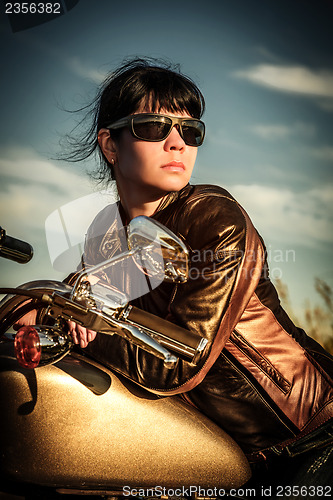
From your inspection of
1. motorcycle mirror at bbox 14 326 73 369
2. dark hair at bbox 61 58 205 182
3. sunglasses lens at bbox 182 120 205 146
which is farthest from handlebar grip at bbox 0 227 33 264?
sunglasses lens at bbox 182 120 205 146

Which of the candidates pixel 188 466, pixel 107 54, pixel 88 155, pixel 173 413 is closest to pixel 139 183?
pixel 88 155

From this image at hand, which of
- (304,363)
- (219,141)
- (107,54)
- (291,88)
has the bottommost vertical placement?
(304,363)

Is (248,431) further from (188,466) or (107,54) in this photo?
(107,54)

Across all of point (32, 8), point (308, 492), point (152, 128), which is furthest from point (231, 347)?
point (32, 8)

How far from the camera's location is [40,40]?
3.82 ft

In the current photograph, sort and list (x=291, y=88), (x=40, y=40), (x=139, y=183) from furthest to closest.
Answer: (x=291, y=88)
(x=139, y=183)
(x=40, y=40)

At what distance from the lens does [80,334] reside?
1.06 metres

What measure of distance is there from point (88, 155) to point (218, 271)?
2.05 ft

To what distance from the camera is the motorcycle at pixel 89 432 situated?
3.32 ft

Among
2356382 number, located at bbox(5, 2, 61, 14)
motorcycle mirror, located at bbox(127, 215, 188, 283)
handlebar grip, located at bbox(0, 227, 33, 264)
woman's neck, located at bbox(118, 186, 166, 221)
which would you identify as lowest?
handlebar grip, located at bbox(0, 227, 33, 264)

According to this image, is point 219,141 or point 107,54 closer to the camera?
point 107,54

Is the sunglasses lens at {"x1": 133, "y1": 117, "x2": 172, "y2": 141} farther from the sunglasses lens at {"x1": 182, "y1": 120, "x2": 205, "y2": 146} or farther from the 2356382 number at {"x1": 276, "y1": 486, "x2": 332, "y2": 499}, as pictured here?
the 2356382 number at {"x1": 276, "y1": 486, "x2": 332, "y2": 499}

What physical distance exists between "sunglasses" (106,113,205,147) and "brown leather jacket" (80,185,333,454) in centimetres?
14

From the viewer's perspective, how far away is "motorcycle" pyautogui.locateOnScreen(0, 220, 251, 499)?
101 cm
